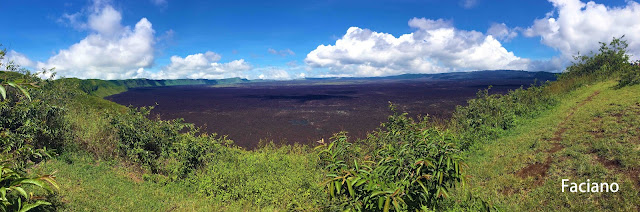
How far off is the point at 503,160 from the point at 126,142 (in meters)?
13.7

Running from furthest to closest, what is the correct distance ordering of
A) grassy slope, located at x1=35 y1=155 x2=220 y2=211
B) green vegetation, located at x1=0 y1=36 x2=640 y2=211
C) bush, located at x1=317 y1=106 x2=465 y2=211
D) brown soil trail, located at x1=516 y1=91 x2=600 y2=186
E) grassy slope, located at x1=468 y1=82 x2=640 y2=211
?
brown soil trail, located at x1=516 y1=91 x2=600 y2=186, grassy slope, located at x1=468 y1=82 x2=640 y2=211, grassy slope, located at x1=35 y1=155 x2=220 y2=211, green vegetation, located at x1=0 y1=36 x2=640 y2=211, bush, located at x1=317 y1=106 x2=465 y2=211

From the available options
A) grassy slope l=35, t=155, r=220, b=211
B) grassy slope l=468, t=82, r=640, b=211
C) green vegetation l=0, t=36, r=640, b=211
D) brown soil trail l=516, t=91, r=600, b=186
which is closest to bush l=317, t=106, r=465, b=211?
green vegetation l=0, t=36, r=640, b=211

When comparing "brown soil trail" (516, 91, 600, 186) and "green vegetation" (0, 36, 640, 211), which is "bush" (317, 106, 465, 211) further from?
"brown soil trail" (516, 91, 600, 186)

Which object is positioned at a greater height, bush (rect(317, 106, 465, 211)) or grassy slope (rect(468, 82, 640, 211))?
bush (rect(317, 106, 465, 211))

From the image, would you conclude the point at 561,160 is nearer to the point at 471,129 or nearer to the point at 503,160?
the point at 503,160

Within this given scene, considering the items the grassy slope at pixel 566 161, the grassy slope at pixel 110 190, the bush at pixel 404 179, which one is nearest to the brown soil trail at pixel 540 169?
the grassy slope at pixel 566 161

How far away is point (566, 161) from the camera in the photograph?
7.92 metres

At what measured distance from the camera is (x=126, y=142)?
1055 centimetres

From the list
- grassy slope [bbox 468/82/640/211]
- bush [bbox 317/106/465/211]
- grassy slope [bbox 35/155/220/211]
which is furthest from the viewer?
grassy slope [bbox 468/82/640/211]

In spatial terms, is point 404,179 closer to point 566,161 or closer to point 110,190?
point 110,190

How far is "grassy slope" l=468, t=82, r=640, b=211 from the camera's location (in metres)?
6.26

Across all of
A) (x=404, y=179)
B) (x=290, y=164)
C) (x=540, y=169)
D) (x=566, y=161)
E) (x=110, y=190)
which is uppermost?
(x=404, y=179)

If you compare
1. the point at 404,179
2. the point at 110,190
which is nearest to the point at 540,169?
the point at 404,179

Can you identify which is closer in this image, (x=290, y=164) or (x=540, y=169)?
(x=540, y=169)
